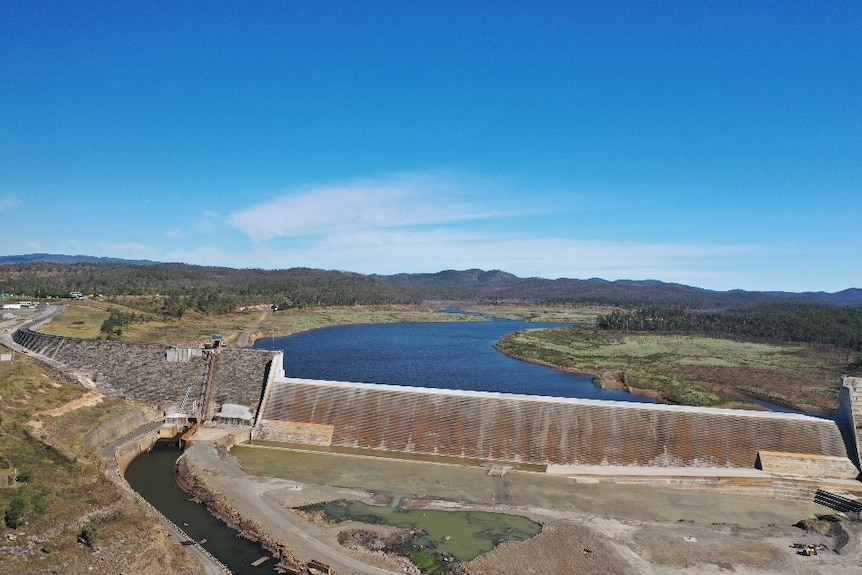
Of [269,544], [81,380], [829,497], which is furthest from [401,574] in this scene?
[81,380]

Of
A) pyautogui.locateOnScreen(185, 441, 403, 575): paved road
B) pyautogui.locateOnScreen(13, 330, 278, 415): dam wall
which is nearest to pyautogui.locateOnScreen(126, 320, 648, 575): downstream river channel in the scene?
pyautogui.locateOnScreen(185, 441, 403, 575): paved road

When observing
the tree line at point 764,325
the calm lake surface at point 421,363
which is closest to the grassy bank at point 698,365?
the calm lake surface at point 421,363

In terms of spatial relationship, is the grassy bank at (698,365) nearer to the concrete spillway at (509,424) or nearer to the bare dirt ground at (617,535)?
the concrete spillway at (509,424)

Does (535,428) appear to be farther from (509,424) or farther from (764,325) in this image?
(764,325)

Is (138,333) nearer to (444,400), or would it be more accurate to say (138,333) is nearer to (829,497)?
(444,400)

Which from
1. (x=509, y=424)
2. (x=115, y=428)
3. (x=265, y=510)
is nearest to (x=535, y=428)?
(x=509, y=424)

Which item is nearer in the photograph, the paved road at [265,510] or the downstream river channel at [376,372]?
the paved road at [265,510]

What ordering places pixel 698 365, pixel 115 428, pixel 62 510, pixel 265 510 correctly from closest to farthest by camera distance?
pixel 62 510 → pixel 265 510 → pixel 115 428 → pixel 698 365
